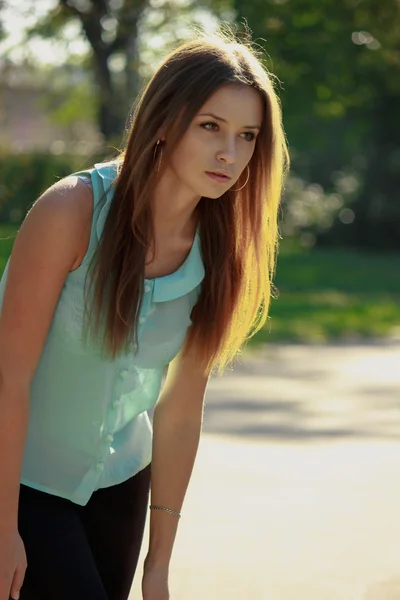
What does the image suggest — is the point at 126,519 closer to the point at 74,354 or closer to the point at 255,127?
the point at 74,354

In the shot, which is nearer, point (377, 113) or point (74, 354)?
point (74, 354)

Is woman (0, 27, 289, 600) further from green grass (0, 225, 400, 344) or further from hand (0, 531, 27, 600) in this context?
green grass (0, 225, 400, 344)

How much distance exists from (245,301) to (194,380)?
0.21m

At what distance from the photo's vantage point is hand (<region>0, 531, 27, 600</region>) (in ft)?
8.09

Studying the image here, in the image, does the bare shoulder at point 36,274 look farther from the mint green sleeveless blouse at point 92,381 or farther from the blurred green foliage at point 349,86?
the blurred green foliage at point 349,86

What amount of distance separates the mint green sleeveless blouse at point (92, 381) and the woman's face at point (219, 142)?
6.2 inches

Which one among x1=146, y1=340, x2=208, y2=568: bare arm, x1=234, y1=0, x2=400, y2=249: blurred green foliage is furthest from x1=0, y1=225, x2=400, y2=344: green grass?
x1=146, y1=340, x2=208, y2=568: bare arm

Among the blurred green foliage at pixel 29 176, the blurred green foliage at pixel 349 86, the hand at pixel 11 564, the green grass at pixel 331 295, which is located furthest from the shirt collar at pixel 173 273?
the blurred green foliage at pixel 29 176

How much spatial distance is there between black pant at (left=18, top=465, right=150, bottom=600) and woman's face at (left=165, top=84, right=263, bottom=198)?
70 centimetres

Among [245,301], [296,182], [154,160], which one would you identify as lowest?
[296,182]

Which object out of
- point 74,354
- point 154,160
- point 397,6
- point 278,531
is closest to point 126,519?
point 74,354

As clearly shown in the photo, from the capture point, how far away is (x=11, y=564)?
2479 mm

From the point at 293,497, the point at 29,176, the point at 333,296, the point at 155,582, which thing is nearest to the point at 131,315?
the point at 155,582

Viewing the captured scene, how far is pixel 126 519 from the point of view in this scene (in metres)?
2.87
